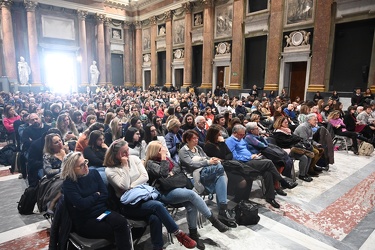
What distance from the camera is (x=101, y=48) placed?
2330 cm

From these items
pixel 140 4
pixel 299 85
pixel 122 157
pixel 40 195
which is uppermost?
pixel 140 4

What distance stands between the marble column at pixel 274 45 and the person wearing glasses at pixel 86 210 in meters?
13.5

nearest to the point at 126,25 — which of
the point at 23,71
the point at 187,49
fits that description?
the point at 187,49

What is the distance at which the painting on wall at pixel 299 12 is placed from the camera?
12.8m

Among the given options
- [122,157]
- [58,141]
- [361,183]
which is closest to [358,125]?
[361,183]

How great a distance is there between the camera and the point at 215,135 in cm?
430

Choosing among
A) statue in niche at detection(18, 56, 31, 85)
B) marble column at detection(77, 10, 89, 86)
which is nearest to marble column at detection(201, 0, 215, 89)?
marble column at detection(77, 10, 89, 86)

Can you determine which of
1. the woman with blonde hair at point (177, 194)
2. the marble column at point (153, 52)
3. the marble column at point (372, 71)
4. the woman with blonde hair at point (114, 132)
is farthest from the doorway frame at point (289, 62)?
the marble column at point (153, 52)

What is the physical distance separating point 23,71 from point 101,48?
6.84 m

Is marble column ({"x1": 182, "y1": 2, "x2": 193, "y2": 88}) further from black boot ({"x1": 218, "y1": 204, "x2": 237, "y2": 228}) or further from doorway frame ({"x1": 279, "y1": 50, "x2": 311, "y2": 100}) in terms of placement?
black boot ({"x1": 218, "y1": 204, "x2": 237, "y2": 228})

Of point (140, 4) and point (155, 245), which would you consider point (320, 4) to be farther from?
point (140, 4)

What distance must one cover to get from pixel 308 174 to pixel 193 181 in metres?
3.22

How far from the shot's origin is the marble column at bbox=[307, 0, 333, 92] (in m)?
12.1

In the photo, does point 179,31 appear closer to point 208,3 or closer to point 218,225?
point 208,3
